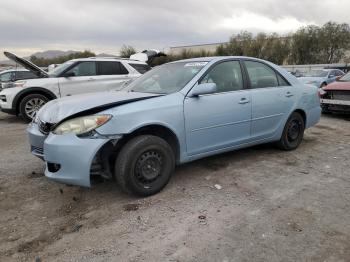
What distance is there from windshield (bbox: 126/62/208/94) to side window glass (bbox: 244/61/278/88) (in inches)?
32.5

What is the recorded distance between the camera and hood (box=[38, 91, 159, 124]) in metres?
3.70

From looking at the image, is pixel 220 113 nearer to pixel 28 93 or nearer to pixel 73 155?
pixel 73 155

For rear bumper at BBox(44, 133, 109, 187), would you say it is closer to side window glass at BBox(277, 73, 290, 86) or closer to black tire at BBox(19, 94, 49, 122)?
side window glass at BBox(277, 73, 290, 86)

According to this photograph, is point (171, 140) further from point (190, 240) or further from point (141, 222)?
point (190, 240)

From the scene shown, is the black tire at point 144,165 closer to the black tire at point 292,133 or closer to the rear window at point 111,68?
the black tire at point 292,133

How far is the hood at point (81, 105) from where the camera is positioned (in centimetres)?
370

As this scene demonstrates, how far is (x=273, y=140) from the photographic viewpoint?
5.41m

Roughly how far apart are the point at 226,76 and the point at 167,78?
2.65 ft

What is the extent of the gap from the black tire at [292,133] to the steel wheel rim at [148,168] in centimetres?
249

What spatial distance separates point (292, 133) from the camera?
570 centimetres

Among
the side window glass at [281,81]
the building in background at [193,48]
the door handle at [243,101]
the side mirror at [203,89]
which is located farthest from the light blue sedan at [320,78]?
the building in background at [193,48]

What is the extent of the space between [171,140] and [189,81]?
0.79 m

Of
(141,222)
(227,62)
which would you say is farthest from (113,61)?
(141,222)

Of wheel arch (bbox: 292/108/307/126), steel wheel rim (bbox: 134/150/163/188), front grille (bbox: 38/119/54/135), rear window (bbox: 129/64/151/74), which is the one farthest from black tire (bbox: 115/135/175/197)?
rear window (bbox: 129/64/151/74)
